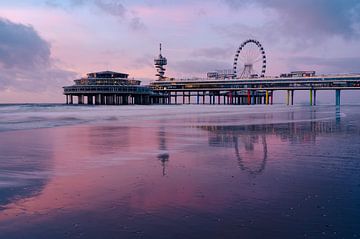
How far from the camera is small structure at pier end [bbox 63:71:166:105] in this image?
119 meters

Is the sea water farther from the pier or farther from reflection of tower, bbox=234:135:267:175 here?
the pier

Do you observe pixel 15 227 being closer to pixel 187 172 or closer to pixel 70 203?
pixel 70 203

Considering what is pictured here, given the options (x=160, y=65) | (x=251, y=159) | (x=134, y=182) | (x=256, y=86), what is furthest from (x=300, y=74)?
(x=134, y=182)

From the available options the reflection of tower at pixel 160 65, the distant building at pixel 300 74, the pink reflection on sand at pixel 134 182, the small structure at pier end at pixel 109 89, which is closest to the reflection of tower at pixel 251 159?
the pink reflection on sand at pixel 134 182

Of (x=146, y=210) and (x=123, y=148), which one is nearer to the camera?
(x=146, y=210)

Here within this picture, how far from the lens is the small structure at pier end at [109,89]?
119169 mm

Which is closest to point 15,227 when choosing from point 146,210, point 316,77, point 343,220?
point 146,210

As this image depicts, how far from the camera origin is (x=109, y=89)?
119 m

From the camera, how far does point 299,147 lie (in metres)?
15.6

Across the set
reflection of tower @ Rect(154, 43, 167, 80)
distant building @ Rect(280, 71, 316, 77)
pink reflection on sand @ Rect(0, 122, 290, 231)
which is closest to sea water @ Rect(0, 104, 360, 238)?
Answer: pink reflection on sand @ Rect(0, 122, 290, 231)

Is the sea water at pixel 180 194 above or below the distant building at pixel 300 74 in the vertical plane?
below

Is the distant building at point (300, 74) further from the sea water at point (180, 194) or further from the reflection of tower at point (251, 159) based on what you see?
the sea water at point (180, 194)

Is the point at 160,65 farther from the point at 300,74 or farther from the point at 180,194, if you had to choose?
the point at 180,194

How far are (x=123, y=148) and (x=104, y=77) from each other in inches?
4500
